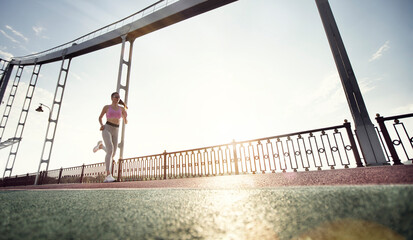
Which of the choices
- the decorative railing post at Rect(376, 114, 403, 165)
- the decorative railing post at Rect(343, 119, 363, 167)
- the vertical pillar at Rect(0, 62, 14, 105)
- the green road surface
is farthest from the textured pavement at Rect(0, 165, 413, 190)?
the vertical pillar at Rect(0, 62, 14, 105)

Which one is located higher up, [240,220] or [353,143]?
[353,143]

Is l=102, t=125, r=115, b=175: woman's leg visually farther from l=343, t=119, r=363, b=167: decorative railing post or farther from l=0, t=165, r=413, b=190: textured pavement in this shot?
l=343, t=119, r=363, b=167: decorative railing post

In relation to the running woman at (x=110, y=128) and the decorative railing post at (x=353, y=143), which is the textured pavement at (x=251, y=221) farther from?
the decorative railing post at (x=353, y=143)

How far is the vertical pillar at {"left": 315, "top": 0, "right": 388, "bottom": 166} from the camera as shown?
4934 millimetres

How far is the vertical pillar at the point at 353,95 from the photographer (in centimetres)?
493

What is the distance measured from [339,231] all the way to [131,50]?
1301cm

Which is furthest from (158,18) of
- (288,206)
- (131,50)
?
(288,206)

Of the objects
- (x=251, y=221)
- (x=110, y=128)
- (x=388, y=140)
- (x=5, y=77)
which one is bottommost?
(x=251, y=221)

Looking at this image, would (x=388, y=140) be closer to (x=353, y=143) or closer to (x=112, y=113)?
(x=353, y=143)

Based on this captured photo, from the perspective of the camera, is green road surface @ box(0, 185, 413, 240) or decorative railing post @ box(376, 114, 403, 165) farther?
decorative railing post @ box(376, 114, 403, 165)

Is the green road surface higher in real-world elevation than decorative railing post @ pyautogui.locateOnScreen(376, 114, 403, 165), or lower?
lower

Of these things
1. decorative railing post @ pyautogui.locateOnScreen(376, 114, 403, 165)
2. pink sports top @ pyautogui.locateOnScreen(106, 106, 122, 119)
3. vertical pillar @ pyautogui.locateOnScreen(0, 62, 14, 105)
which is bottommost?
decorative railing post @ pyautogui.locateOnScreen(376, 114, 403, 165)

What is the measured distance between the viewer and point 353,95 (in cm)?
541

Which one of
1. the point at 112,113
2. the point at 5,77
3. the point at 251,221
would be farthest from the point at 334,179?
the point at 5,77
